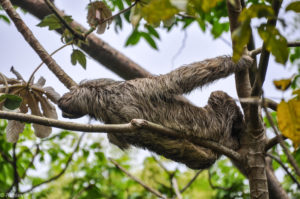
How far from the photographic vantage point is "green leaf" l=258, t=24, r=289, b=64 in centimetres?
196

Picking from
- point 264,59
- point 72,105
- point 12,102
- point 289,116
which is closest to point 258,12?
point 289,116

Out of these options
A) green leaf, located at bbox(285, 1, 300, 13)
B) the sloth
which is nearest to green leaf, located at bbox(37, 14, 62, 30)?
the sloth

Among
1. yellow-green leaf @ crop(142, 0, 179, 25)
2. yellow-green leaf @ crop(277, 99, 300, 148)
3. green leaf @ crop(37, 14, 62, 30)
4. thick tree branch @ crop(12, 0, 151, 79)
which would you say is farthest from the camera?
thick tree branch @ crop(12, 0, 151, 79)

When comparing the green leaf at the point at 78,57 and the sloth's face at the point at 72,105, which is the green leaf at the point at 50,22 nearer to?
the green leaf at the point at 78,57

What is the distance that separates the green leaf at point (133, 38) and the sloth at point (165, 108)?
193 centimetres

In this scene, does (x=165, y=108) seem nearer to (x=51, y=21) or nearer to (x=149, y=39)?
(x=51, y=21)

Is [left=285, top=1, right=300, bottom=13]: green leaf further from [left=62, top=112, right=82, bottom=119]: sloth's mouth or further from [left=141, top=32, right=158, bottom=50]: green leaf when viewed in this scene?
[left=141, top=32, right=158, bottom=50]: green leaf

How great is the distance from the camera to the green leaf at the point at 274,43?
196cm

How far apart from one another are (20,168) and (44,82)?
2855 millimetres

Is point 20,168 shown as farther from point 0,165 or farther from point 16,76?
point 16,76

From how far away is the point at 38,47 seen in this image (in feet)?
16.6

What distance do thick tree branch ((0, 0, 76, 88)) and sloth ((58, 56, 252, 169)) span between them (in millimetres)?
249

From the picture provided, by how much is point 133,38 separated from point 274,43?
5025mm

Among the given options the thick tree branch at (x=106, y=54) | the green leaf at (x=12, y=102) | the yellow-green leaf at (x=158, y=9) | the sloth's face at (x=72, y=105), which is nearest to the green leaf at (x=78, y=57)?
the sloth's face at (x=72, y=105)
